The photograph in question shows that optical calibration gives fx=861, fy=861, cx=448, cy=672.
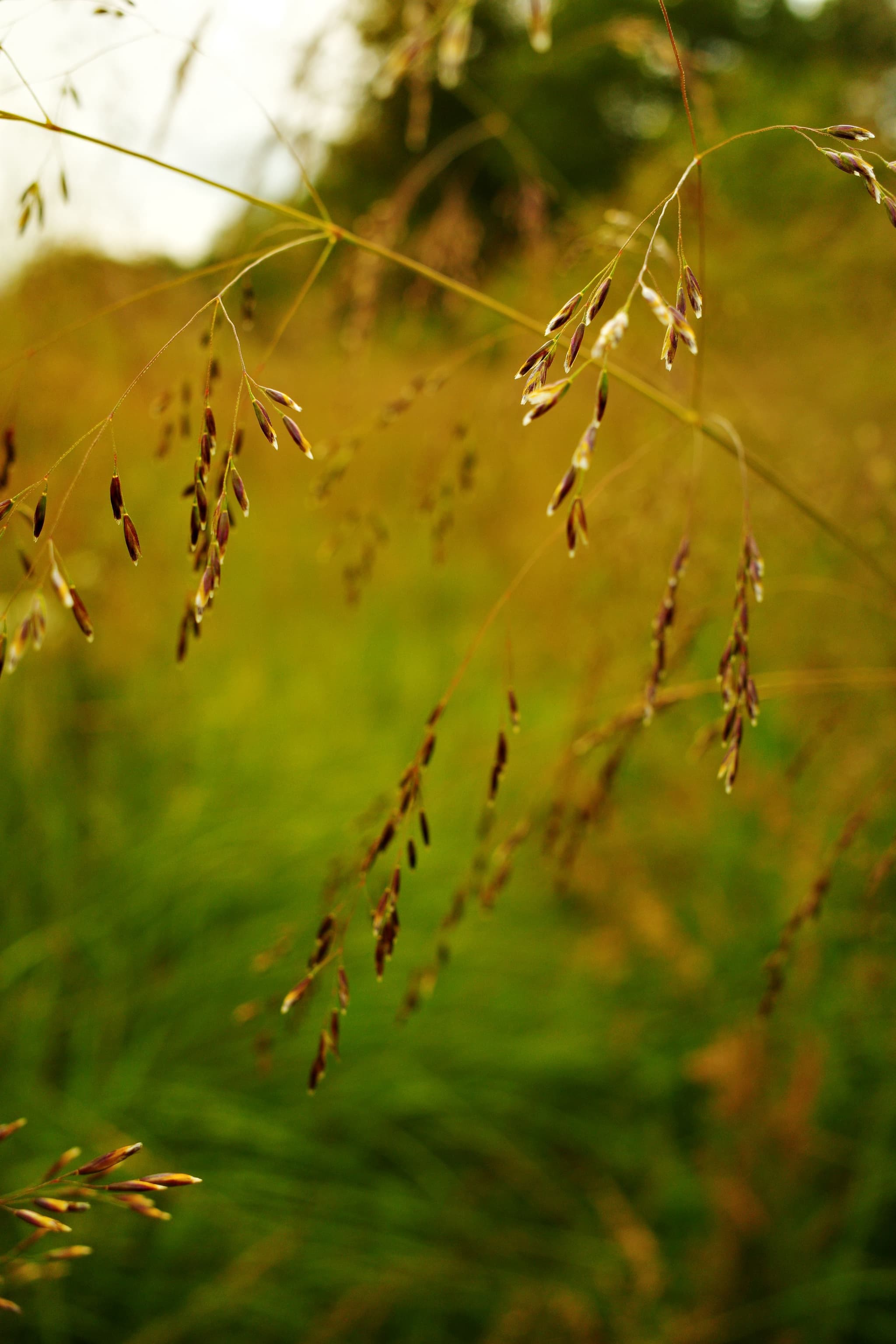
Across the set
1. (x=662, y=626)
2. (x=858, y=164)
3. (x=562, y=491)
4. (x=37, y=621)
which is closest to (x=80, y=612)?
(x=37, y=621)

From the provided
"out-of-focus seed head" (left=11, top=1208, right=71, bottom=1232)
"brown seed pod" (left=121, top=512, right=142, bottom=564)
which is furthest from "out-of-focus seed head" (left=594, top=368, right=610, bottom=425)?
"out-of-focus seed head" (left=11, top=1208, right=71, bottom=1232)

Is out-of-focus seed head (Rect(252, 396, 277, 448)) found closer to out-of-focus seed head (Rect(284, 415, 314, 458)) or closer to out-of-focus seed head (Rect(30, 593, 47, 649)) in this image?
out-of-focus seed head (Rect(284, 415, 314, 458))

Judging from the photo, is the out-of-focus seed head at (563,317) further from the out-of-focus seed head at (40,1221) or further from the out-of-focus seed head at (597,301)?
the out-of-focus seed head at (40,1221)

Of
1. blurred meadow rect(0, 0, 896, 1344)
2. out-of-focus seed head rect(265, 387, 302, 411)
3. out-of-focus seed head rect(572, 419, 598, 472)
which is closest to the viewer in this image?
out-of-focus seed head rect(572, 419, 598, 472)

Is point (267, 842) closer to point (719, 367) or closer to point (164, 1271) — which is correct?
point (164, 1271)

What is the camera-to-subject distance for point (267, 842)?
204 cm

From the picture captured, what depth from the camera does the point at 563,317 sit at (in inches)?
20.8

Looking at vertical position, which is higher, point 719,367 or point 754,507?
point 719,367

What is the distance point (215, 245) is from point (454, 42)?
5.44 feet

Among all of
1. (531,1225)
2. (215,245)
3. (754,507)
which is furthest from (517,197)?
(531,1225)

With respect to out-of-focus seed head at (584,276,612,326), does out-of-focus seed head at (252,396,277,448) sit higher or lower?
lower

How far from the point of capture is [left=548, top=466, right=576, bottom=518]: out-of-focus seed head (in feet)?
1.77

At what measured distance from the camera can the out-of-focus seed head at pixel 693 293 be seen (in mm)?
509

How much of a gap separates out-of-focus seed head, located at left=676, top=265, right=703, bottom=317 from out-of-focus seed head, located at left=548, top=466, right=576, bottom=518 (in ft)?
0.38
